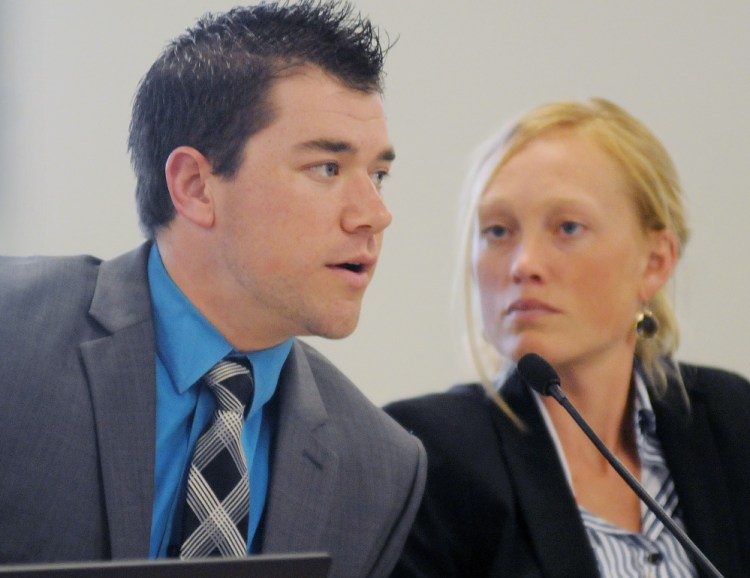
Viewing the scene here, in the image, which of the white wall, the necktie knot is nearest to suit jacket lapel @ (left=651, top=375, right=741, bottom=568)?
the white wall

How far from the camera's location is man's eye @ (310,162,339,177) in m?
1.45

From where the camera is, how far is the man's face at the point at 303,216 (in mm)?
1435

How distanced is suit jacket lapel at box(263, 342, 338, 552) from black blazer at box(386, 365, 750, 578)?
0.25 m

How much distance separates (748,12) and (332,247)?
1.66 m

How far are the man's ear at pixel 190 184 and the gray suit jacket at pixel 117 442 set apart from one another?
0.10 m

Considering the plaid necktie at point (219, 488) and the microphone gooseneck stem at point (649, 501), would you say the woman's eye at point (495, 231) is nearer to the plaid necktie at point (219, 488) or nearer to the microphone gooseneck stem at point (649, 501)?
the microphone gooseneck stem at point (649, 501)

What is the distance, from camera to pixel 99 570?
0.86 m

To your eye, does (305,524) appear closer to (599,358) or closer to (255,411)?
(255,411)

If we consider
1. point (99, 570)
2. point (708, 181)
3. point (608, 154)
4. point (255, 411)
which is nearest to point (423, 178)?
point (608, 154)

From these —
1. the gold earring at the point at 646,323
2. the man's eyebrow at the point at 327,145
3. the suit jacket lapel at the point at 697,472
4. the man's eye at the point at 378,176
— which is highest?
the man's eyebrow at the point at 327,145

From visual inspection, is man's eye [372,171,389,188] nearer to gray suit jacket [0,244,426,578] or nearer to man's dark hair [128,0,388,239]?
man's dark hair [128,0,388,239]

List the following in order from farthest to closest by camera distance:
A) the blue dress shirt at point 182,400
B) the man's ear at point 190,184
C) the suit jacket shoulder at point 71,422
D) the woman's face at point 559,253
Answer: the woman's face at point 559,253, the man's ear at point 190,184, the blue dress shirt at point 182,400, the suit jacket shoulder at point 71,422

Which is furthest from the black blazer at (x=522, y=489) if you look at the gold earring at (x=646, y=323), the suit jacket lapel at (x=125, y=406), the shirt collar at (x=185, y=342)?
the suit jacket lapel at (x=125, y=406)

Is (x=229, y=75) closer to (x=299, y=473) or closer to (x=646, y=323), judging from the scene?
(x=299, y=473)
